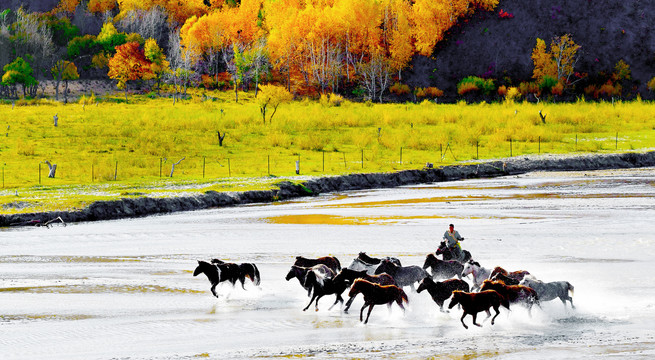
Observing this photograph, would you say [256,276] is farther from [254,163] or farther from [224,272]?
[254,163]

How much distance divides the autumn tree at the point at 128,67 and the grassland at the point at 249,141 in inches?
650

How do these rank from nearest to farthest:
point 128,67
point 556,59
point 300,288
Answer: point 300,288 → point 128,67 → point 556,59

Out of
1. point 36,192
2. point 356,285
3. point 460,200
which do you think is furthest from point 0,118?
point 356,285

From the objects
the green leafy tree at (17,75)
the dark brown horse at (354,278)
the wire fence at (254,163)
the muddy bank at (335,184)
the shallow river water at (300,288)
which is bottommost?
the shallow river water at (300,288)

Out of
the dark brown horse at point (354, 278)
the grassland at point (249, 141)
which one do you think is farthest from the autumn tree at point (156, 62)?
the dark brown horse at point (354, 278)

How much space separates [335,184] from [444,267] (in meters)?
25.4

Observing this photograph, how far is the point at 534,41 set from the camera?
11012 cm

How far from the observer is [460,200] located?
128 ft

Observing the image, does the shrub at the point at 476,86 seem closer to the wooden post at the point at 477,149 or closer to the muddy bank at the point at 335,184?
the wooden post at the point at 477,149

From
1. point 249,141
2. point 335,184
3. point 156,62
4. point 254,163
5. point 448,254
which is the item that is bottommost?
point 335,184

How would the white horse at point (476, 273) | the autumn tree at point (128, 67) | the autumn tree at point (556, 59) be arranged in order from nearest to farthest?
1. the white horse at point (476, 273)
2. the autumn tree at point (128, 67)
3. the autumn tree at point (556, 59)

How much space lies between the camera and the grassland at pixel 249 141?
1677 inches

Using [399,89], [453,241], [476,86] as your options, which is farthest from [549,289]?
[476,86]

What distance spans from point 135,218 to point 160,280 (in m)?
14.4
